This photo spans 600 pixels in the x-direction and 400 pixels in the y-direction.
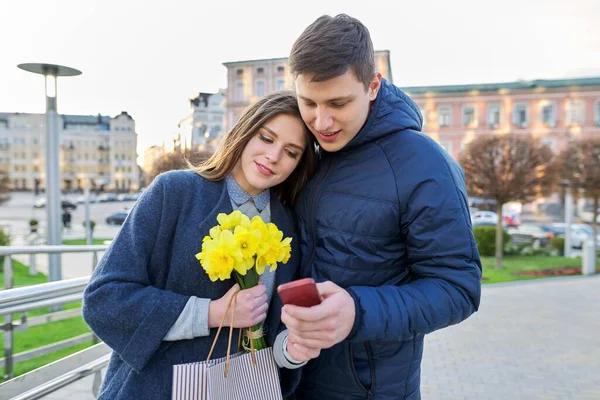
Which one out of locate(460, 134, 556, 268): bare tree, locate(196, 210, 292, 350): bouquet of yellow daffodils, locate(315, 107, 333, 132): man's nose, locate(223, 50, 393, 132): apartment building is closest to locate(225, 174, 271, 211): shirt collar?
locate(196, 210, 292, 350): bouquet of yellow daffodils

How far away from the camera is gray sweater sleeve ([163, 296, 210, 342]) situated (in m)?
1.36

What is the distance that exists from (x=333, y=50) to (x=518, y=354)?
227 inches

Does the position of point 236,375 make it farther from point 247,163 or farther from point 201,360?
point 247,163

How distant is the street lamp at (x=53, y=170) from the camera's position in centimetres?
700

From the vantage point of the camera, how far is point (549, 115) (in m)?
37.9

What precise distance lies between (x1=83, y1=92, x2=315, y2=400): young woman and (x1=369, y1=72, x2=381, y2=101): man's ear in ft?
0.81

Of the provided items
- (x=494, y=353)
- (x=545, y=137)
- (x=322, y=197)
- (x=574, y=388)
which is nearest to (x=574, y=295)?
(x=494, y=353)

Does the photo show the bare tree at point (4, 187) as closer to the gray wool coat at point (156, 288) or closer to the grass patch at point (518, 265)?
the grass patch at point (518, 265)

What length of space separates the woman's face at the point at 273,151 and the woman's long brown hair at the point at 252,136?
20 mm

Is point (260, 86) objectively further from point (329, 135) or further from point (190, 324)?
point (190, 324)

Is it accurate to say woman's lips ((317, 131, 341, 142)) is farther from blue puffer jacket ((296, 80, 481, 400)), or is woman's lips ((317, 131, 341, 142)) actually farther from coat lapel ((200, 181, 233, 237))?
coat lapel ((200, 181, 233, 237))

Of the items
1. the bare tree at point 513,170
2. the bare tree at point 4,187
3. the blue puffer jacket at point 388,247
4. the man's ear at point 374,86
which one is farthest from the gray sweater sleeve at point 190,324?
the bare tree at point 4,187

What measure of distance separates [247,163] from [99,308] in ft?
2.03

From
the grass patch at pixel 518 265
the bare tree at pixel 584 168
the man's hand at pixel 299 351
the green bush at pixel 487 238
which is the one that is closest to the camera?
the man's hand at pixel 299 351
